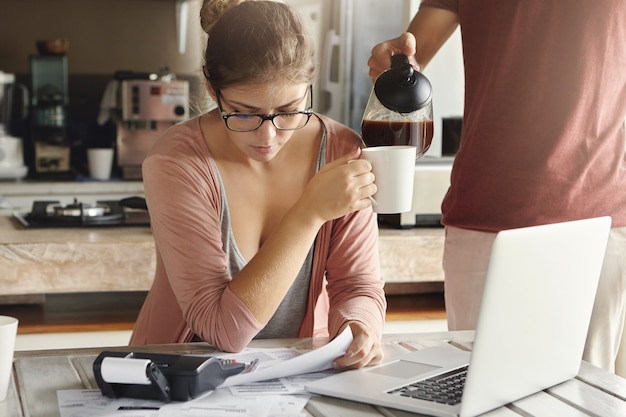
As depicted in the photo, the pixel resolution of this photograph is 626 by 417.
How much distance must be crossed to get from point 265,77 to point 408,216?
142 cm

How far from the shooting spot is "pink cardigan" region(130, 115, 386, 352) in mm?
1451

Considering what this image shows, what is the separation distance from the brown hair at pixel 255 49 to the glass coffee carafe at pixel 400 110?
156mm

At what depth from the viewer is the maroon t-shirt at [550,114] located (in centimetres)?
175

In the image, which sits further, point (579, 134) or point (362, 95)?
point (362, 95)

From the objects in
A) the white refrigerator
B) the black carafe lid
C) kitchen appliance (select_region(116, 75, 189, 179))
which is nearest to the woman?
the black carafe lid

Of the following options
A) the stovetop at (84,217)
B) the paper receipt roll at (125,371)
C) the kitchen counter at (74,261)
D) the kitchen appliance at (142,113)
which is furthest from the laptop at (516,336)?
the kitchen appliance at (142,113)

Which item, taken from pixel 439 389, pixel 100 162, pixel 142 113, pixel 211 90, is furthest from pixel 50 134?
pixel 439 389

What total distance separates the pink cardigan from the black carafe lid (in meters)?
0.32

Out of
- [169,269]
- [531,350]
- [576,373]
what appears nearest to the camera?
[531,350]

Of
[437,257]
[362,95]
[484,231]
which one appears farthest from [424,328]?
[362,95]

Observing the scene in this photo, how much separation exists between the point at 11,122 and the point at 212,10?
298 cm

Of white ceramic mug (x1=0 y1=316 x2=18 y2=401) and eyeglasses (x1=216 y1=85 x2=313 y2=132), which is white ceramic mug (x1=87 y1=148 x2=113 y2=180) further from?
white ceramic mug (x1=0 y1=316 x2=18 y2=401)

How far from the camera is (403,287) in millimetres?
2955

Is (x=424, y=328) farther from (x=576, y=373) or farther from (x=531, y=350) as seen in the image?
(x=531, y=350)
